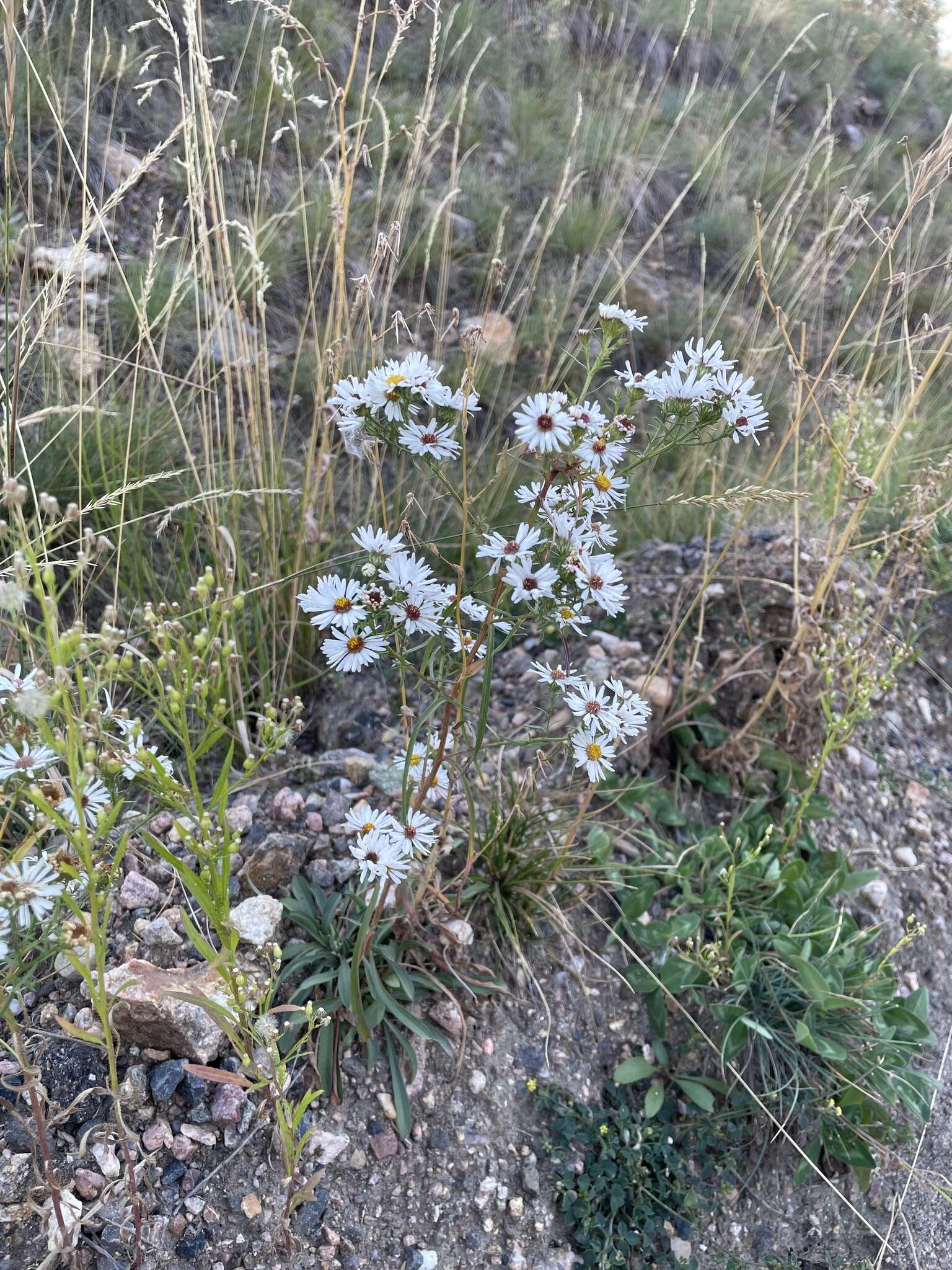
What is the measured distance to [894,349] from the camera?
4516 mm

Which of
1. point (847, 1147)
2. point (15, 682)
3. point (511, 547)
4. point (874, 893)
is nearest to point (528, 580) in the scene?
point (511, 547)

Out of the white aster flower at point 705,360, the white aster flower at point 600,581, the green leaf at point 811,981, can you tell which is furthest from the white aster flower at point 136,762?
the green leaf at point 811,981

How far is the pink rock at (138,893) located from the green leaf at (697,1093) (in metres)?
1.06

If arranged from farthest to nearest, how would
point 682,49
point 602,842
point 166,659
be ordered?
point 682,49 → point 602,842 → point 166,659

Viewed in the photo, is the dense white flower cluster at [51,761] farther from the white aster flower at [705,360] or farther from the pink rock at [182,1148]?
the white aster flower at [705,360]

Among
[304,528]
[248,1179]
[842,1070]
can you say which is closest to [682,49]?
[304,528]

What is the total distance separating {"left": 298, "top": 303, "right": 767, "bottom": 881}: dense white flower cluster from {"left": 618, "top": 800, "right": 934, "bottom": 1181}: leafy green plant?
2.37ft

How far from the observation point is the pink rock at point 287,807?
1.89 meters

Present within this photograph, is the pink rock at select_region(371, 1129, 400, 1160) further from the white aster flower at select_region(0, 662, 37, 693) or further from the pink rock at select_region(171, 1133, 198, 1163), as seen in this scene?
the white aster flower at select_region(0, 662, 37, 693)

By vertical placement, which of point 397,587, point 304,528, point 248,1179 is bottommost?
point 248,1179

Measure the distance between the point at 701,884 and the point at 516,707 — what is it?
61cm

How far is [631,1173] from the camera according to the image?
5.46 ft

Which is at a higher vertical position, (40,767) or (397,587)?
(397,587)

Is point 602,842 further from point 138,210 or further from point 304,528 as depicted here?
point 138,210
